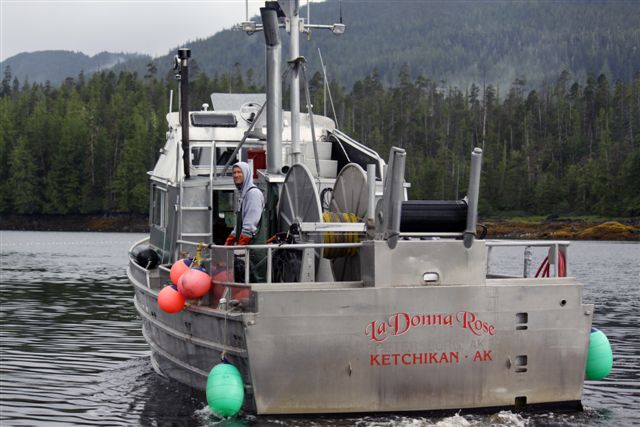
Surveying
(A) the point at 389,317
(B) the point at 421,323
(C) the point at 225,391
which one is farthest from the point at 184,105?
(B) the point at 421,323

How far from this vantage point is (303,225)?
12.7 metres

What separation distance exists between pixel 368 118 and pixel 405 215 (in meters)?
146

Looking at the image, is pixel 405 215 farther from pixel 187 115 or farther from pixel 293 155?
pixel 187 115

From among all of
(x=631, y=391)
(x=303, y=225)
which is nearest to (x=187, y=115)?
(x=303, y=225)

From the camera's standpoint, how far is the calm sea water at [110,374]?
13.4 m

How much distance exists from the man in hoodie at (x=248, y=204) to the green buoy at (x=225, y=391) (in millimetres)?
2119

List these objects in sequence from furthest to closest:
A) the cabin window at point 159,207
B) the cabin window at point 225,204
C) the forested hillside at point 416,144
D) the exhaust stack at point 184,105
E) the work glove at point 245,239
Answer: the forested hillside at point 416,144 < the cabin window at point 159,207 < the cabin window at point 225,204 < the exhaust stack at point 184,105 < the work glove at point 245,239

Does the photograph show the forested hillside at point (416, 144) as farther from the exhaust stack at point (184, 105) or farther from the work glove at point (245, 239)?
the work glove at point (245, 239)

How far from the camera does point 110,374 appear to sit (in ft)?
58.9

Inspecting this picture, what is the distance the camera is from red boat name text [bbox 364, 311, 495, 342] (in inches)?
468

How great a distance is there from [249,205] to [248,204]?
2cm

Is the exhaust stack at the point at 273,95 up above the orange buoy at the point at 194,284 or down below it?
above

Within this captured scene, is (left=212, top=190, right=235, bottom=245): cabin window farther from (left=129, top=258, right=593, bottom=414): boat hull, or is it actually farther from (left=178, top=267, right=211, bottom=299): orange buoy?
(left=129, top=258, right=593, bottom=414): boat hull

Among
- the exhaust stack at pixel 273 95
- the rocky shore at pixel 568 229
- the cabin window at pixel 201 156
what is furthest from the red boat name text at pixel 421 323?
the rocky shore at pixel 568 229
